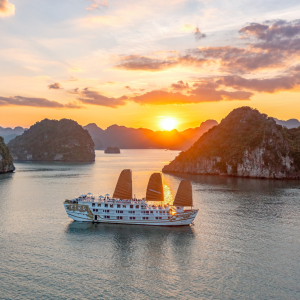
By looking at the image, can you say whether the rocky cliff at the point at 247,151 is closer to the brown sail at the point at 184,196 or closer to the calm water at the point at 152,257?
the calm water at the point at 152,257

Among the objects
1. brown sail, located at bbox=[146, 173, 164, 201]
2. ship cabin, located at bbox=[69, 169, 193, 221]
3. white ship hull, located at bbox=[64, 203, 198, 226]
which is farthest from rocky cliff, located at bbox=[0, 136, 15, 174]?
brown sail, located at bbox=[146, 173, 164, 201]

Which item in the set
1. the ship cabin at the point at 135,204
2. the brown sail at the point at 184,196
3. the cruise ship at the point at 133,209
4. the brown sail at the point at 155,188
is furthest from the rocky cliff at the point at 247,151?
the brown sail at the point at 155,188

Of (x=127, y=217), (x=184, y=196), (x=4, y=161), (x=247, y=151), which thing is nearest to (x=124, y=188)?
(x=127, y=217)

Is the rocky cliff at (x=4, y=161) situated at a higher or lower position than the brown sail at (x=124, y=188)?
higher

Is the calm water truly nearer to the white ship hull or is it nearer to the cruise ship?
the white ship hull

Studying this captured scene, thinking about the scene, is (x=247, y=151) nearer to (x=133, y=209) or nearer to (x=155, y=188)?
(x=155, y=188)

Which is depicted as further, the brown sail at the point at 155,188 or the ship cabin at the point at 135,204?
the brown sail at the point at 155,188
